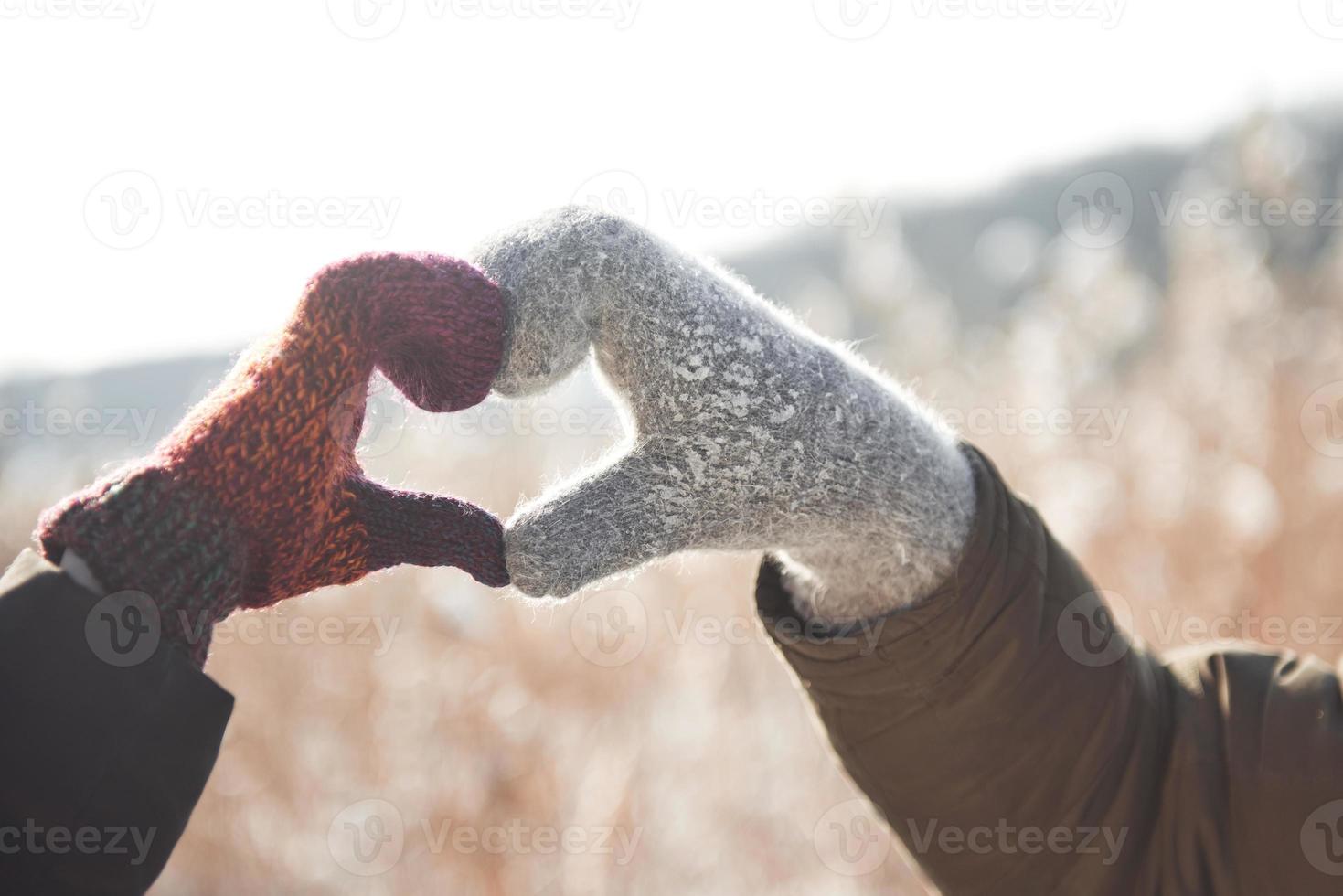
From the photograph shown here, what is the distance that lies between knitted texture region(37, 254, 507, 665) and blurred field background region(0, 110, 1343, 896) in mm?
118

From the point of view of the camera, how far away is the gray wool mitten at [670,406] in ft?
2.22

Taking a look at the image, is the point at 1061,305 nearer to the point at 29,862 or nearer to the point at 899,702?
the point at 899,702

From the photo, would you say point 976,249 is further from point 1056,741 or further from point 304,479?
point 304,479

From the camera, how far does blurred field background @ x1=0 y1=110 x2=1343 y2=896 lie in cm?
168

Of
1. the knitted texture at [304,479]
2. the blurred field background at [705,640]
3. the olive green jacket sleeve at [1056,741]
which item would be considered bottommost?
the blurred field background at [705,640]

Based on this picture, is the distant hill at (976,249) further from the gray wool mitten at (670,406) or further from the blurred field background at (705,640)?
the gray wool mitten at (670,406)

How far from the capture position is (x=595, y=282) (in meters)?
0.68

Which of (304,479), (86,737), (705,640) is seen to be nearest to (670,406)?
(304,479)

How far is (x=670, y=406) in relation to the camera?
2.26 feet

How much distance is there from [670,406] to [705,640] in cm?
156

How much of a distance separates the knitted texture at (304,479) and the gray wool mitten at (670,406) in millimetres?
→ 39

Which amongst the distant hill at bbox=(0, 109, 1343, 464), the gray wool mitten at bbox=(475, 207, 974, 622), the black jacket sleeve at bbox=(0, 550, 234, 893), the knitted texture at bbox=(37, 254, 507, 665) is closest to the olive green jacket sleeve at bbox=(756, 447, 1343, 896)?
the gray wool mitten at bbox=(475, 207, 974, 622)

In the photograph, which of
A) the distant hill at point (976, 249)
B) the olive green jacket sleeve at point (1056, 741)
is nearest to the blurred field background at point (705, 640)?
the distant hill at point (976, 249)

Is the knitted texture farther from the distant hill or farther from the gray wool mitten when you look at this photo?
the distant hill
